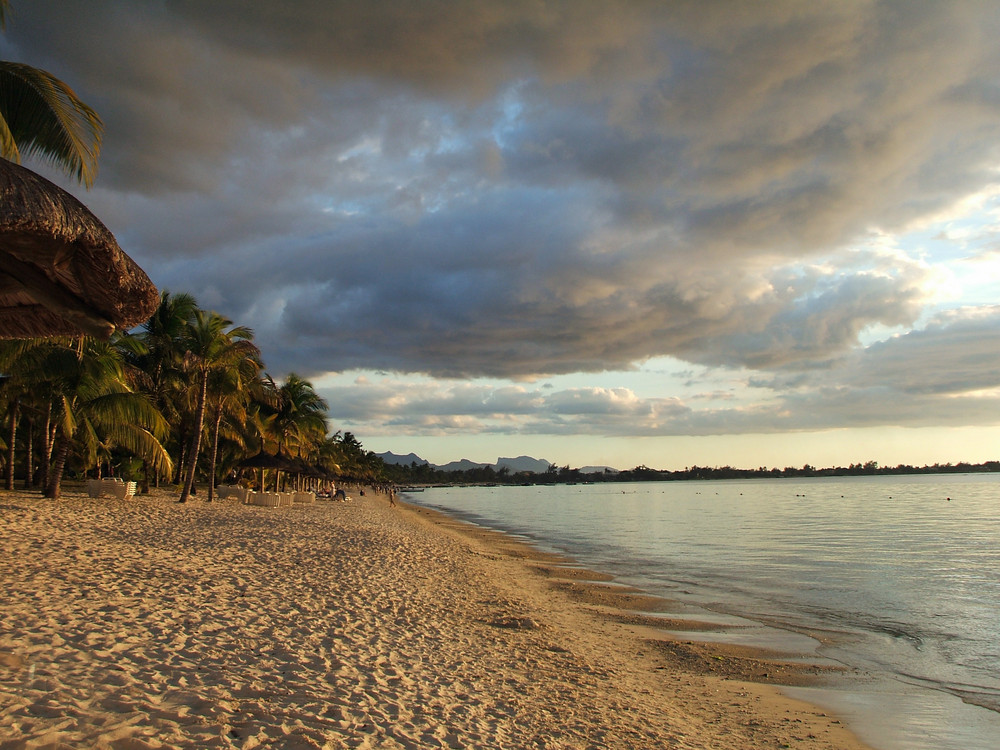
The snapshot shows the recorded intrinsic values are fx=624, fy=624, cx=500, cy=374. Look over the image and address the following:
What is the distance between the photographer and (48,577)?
7.86 metres

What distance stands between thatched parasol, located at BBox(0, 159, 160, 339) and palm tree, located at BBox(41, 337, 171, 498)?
12.9m

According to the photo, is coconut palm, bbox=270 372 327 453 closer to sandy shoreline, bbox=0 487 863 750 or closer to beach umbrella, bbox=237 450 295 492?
beach umbrella, bbox=237 450 295 492

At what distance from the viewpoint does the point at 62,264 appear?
4.07 metres

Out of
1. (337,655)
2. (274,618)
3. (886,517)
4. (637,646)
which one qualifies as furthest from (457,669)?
(886,517)

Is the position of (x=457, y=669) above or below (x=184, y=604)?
below

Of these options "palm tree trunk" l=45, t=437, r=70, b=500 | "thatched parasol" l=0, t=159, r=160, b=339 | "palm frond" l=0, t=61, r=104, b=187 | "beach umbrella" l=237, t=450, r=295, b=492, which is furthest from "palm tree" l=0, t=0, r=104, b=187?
"beach umbrella" l=237, t=450, r=295, b=492


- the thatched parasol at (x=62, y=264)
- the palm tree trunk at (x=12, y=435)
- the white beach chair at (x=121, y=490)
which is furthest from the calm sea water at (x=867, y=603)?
the palm tree trunk at (x=12, y=435)

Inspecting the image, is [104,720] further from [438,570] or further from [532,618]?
[438,570]

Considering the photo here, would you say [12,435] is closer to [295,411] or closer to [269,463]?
[269,463]

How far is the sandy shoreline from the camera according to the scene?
438 centimetres

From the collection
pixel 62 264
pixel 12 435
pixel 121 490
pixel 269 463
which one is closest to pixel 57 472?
pixel 12 435

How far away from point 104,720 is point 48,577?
4.95 m

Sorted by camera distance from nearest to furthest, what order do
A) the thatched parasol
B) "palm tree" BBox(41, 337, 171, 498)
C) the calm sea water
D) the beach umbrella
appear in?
the thatched parasol
the calm sea water
"palm tree" BBox(41, 337, 171, 498)
the beach umbrella

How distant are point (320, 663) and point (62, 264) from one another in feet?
13.4
